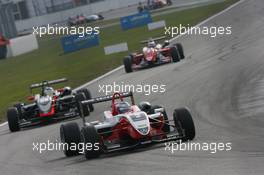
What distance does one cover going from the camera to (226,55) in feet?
100

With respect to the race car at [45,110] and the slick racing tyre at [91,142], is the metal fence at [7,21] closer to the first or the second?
the race car at [45,110]

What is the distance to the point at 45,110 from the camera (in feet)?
70.8

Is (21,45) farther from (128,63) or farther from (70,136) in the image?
(70,136)

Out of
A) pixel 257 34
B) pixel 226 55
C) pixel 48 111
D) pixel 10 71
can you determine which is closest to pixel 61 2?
pixel 10 71

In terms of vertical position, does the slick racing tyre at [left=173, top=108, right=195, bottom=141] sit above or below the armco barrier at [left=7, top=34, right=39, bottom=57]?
above

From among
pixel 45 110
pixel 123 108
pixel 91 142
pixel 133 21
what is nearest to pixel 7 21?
pixel 133 21

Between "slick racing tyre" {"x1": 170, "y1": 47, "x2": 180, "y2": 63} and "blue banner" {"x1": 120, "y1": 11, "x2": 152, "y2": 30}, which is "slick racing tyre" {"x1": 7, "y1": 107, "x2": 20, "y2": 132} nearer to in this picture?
"slick racing tyre" {"x1": 170, "y1": 47, "x2": 180, "y2": 63}

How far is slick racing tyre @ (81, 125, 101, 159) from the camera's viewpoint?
13727mm

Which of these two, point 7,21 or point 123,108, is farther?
point 7,21

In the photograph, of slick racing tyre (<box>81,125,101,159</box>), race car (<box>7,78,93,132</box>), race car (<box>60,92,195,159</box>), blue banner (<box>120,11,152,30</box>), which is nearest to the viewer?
slick racing tyre (<box>81,125,101,159</box>)

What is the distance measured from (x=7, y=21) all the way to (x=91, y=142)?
199 feet

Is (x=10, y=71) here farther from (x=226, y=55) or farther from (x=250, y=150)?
(x=250, y=150)

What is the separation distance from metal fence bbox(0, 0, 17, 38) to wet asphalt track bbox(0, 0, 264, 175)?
128ft

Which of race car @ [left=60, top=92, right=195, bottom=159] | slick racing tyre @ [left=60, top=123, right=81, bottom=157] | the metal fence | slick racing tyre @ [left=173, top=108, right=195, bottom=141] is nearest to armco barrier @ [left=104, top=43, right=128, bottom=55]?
race car @ [left=60, top=92, right=195, bottom=159]
